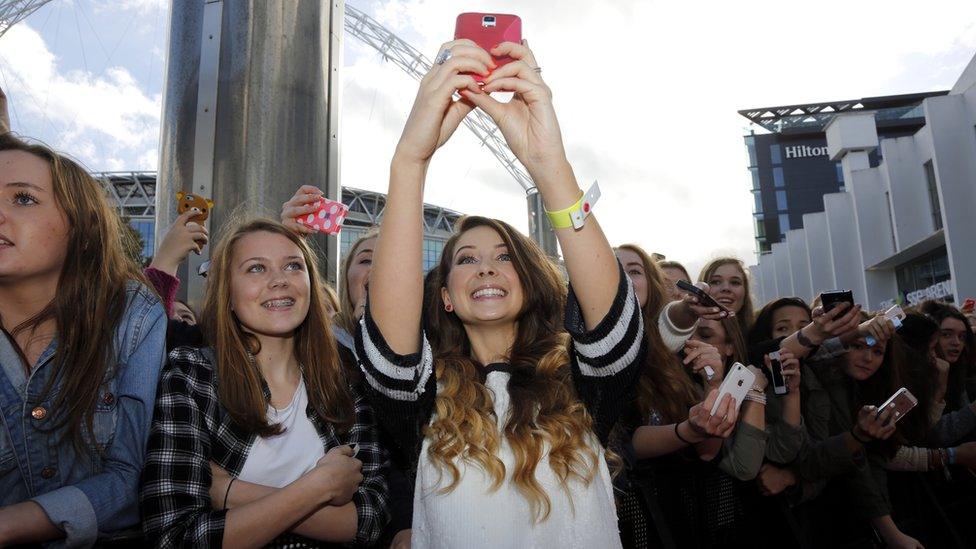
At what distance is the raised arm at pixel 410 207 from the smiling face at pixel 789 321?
128 inches

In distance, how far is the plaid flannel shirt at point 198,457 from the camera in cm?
196

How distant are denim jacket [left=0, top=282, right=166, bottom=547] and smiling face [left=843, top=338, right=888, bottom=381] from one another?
13.9ft

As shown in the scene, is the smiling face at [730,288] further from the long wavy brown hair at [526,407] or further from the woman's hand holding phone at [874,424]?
the long wavy brown hair at [526,407]

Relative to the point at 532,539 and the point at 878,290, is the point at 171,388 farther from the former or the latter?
the point at 878,290

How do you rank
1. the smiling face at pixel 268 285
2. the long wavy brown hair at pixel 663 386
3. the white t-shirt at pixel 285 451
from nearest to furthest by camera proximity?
the white t-shirt at pixel 285 451, the smiling face at pixel 268 285, the long wavy brown hair at pixel 663 386

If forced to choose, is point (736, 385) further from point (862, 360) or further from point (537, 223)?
point (537, 223)

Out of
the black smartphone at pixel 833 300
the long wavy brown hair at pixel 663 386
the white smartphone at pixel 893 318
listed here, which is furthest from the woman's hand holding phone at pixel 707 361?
the white smartphone at pixel 893 318

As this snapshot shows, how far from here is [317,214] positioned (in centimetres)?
319

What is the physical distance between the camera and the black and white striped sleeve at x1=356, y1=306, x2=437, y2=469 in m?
2.01

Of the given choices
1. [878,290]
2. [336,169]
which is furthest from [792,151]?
[336,169]

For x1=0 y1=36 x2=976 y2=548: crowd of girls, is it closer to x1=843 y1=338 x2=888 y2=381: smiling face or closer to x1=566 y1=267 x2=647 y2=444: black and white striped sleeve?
x1=566 y1=267 x2=647 y2=444: black and white striped sleeve

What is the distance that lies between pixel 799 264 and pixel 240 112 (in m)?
39.8

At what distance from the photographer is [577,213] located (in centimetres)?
196

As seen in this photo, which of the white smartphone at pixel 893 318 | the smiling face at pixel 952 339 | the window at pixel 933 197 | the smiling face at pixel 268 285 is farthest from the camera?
the window at pixel 933 197
